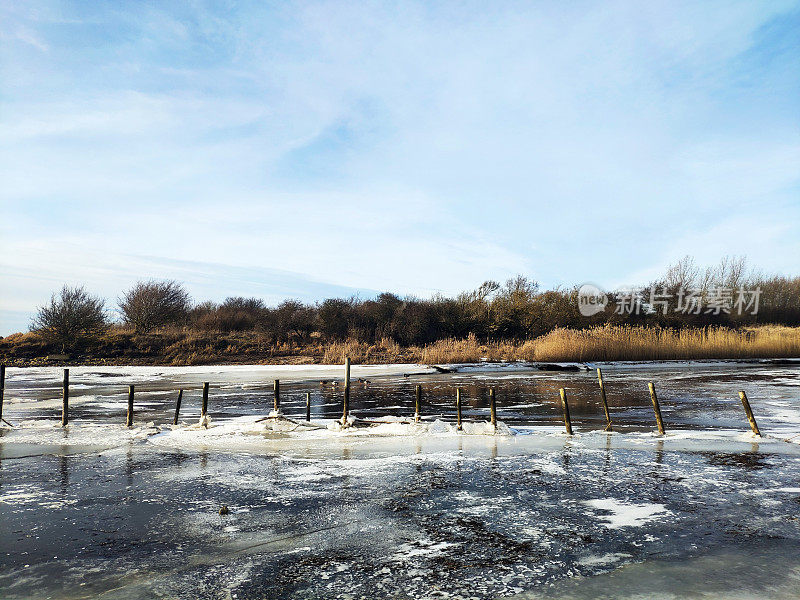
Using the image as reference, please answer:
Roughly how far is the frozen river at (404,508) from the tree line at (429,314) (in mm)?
24430

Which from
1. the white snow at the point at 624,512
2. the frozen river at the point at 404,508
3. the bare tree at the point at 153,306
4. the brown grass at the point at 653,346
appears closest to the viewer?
the frozen river at the point at 404,508

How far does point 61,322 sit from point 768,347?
3743 cm

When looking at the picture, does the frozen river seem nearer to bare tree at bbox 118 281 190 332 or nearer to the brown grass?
the brown grass

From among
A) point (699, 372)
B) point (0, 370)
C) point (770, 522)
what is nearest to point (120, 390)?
point (0, 370)

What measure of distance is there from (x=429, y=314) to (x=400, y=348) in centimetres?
369

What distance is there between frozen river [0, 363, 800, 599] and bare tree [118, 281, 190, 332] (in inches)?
1231

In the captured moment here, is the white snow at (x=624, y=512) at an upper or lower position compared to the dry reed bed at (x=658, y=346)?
lower

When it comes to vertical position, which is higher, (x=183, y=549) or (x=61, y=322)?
(x=61, y=322)

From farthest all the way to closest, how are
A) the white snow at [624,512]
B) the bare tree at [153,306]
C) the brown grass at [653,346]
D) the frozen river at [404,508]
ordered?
the bare tree at [153,306], the brown grass at [653,346], the white snow at [624,512], the frozen river at [404,508]

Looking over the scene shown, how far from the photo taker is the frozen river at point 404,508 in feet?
12.4

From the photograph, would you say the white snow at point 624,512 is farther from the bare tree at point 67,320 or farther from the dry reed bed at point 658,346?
the bare tree at point 67,320

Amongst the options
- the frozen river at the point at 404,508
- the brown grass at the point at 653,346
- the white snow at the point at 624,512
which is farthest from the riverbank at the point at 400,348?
the white snow at the point at 624,512

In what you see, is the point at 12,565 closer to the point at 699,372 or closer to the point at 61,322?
the point at 699,372

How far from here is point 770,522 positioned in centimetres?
493
